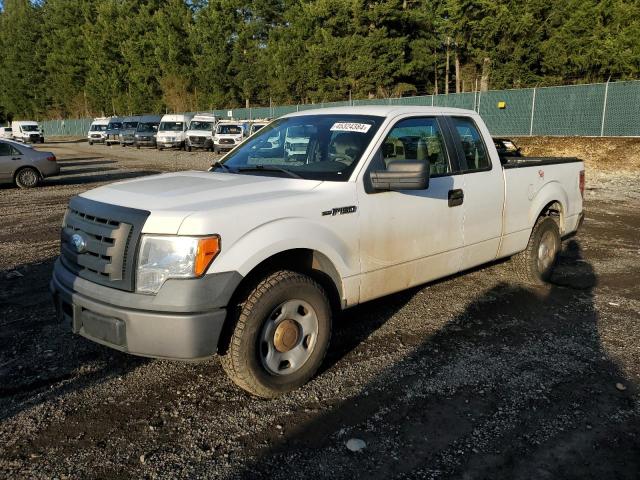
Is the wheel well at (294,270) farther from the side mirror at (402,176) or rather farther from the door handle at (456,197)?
the door handle at (456,197)

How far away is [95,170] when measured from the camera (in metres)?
22.4

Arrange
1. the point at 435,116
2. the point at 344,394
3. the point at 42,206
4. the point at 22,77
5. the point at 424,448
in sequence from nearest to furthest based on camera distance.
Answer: the point at 424,448 → the point at 344,394 → the point at 435,116 → the point at 42,206 → the point at 22,77

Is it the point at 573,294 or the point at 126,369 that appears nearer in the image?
the point at 126,369

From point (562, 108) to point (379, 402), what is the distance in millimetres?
24938

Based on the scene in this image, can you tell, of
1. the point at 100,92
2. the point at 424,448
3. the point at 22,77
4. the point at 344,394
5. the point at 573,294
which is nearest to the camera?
the point at 424,448

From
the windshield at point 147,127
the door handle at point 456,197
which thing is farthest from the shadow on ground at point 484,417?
the windshield at point 147,127

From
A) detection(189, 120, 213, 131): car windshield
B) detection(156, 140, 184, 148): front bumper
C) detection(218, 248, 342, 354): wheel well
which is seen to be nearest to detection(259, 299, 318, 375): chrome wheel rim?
detection(218, 248, 342, 354): wheel well

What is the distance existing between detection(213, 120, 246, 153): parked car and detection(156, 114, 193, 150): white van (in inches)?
182

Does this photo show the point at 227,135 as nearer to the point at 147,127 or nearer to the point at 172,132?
the point at 172,132

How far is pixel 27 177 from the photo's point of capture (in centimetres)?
1680

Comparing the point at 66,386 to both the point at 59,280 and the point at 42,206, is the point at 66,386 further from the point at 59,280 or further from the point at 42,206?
the point at 42,206

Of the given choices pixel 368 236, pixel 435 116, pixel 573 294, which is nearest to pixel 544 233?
pixel 573 294

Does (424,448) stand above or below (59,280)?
below

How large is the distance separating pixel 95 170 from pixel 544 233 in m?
20.2
